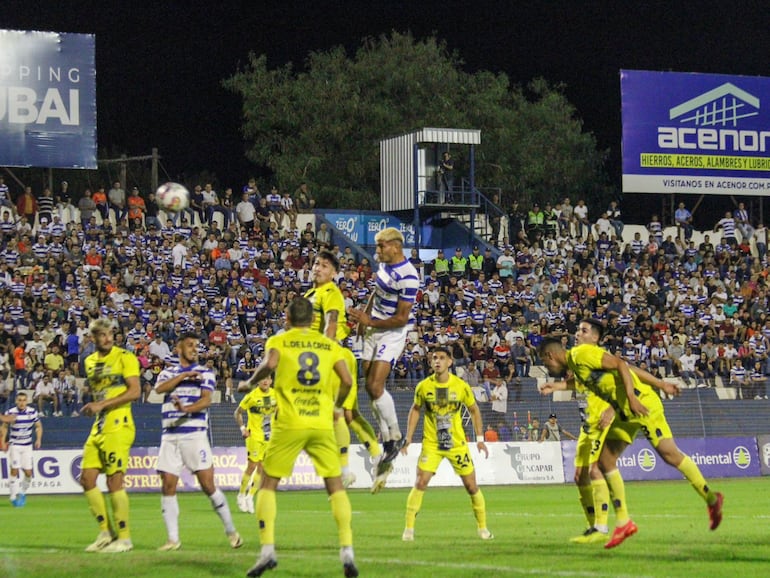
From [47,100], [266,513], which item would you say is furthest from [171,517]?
[47,100]

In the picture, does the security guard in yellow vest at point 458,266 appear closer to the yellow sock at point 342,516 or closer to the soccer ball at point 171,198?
the soccer ball at point 171,198

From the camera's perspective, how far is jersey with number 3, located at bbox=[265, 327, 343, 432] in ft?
39.0

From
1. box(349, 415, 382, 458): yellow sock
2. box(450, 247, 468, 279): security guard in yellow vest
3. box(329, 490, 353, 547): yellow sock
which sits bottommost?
box(329, 490, 353, 547): yellow sock

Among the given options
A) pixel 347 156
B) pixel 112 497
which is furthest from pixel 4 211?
pixel 347 156

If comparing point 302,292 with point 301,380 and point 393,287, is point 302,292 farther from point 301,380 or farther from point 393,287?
point 301,380

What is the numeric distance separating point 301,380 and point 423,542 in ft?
17.3

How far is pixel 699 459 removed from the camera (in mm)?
35625

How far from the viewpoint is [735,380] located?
39.2m

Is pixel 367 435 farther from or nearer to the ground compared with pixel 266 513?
farther from the ground

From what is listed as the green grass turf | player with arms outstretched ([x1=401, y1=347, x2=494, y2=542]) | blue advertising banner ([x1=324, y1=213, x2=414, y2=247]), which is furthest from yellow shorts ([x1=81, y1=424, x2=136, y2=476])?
blue advertising banner ([x1=324, y1=213, x2=414, y2=247])

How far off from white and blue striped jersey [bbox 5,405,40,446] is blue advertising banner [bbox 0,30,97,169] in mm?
18574

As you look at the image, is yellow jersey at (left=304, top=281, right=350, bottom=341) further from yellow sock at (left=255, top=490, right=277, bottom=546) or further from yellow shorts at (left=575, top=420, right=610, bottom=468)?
yellow shorts at (left=575, top=420, right=610, bottom=468)

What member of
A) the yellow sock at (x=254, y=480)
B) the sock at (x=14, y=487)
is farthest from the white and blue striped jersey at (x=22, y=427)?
the yellow sock at (x=254, y=480)

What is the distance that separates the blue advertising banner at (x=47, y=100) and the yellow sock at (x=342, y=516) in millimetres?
34915
